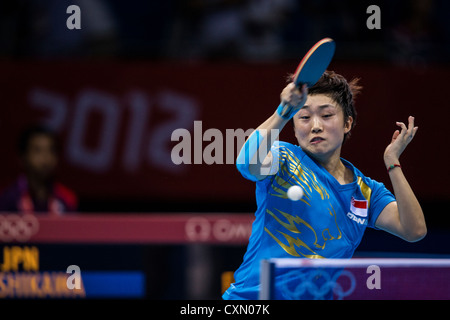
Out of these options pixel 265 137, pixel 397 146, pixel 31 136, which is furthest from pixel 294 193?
pixel 31 136

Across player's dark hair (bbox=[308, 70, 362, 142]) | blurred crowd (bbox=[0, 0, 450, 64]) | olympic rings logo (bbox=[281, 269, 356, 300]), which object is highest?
blurred crowd (bbox=[0, 0, 450, 64])

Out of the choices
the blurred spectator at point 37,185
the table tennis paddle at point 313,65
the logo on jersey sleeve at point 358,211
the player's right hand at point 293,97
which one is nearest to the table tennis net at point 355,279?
the logo on jersey sleeve at point 358,211

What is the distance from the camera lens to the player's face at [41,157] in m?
6.15

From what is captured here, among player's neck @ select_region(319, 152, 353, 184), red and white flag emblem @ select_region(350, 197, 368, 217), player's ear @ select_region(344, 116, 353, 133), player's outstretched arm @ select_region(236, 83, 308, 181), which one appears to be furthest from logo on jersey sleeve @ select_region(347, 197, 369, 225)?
player's outstretched arm @ select_region(236, 83, 308, 181)

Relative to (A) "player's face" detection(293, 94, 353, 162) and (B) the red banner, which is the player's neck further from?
(B) the red banner

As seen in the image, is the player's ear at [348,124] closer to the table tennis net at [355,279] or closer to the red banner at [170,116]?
the table tennis net at [355,279]

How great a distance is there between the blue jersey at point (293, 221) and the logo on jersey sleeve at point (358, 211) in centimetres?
5

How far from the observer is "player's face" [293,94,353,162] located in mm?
3172

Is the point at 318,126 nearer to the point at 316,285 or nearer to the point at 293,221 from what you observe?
the point at 293,221

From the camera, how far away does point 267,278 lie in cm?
275

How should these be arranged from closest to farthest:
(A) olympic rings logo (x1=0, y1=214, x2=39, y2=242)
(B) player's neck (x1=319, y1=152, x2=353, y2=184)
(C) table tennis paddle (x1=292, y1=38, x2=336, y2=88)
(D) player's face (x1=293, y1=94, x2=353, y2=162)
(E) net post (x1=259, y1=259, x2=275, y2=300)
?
1. (E) net post (x1=259, y1=259, x2=275, y2=300)
2. (C) table tennis paddle (x1=292, y1=38, x2=336, y2=88)
3. (D) player's face (x1=293, y1=94, x2=353, y2=162)
4. (B) player's neck (x1=319, y1=152, x2=353, y2=184)
5. (A) olympic rings logo (x1=0, y1=214, x2=39, y2=242)

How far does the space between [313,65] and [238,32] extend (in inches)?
171

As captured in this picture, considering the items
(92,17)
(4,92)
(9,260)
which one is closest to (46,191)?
(9,260)

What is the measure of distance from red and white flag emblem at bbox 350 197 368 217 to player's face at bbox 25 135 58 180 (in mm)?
3586
